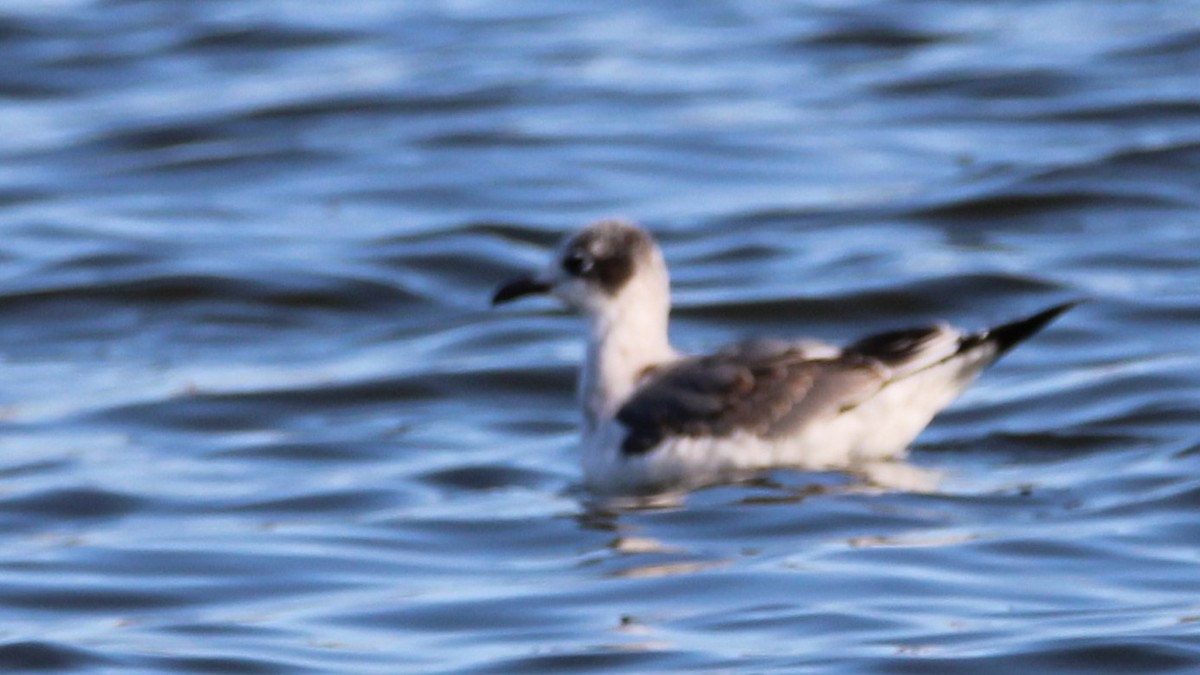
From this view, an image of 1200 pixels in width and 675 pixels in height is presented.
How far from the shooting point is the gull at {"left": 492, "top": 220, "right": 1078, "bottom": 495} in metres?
9.67

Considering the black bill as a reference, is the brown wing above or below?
below

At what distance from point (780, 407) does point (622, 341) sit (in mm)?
835

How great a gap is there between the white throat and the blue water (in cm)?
41

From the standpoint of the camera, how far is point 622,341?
10.2m

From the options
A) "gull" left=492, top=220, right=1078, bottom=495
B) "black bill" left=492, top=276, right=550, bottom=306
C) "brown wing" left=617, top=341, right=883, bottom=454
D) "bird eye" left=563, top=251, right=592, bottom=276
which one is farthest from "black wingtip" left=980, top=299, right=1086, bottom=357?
"black bill" left=492, top=276, right=550, bottom=306

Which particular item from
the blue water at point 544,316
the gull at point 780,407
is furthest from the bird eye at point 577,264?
the blue water at point 544,316

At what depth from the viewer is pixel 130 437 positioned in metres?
11.0

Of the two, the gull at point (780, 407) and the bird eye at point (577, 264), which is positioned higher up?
the bird eye at point (577, 264)

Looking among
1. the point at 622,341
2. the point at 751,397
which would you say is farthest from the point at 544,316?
the point at 751,397

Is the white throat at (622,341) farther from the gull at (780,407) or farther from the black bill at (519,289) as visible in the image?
the black bill at (519,289)

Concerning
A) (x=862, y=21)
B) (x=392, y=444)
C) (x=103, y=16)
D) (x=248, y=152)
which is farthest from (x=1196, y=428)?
(x=103, y=16)

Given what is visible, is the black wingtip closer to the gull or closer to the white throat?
the gull

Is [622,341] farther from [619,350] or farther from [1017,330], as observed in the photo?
[1017,330]

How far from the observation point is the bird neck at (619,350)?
10125mm
